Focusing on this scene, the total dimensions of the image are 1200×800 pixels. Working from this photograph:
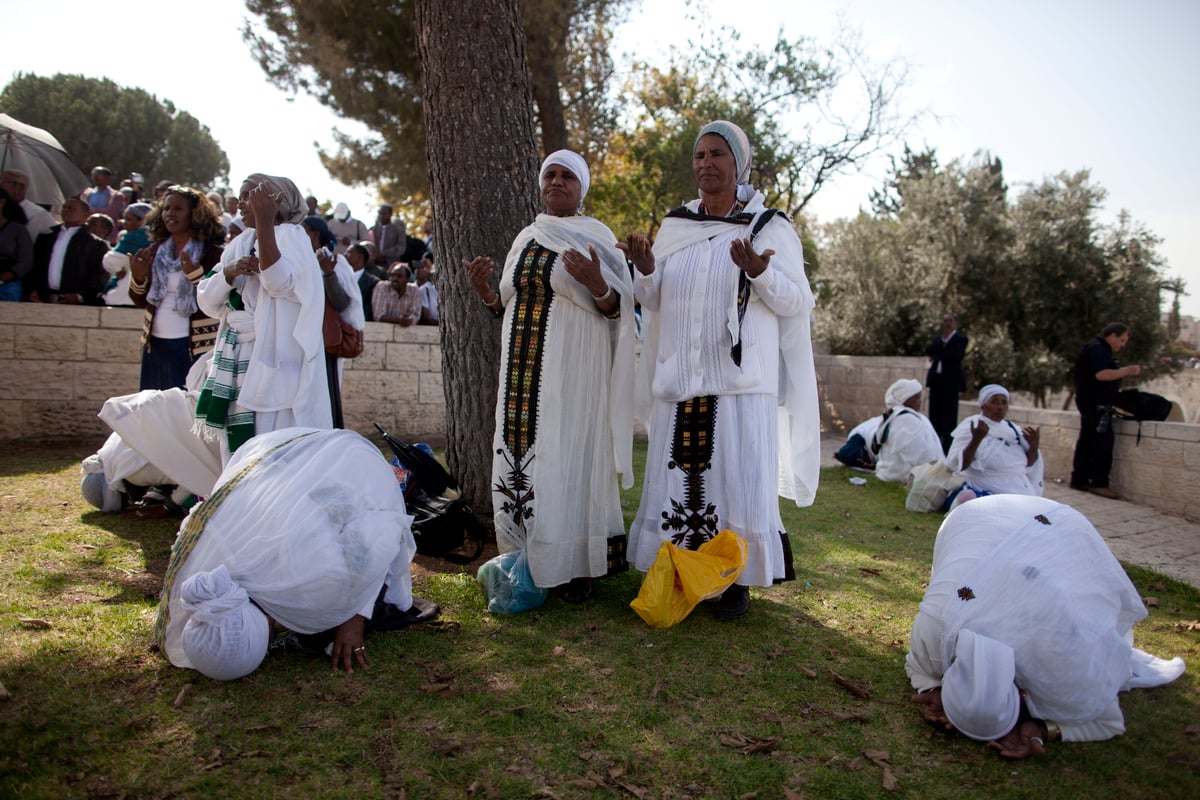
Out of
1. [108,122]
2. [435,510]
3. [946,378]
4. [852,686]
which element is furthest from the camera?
[108,122]

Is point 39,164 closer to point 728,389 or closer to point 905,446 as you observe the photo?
point 728,389

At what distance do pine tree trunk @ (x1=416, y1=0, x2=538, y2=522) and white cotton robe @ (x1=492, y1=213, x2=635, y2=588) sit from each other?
3.05 ft

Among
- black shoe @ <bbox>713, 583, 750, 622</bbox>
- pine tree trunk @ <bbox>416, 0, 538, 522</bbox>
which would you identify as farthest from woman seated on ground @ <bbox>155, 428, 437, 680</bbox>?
pine tree trunk @ <bbox>416, 0, 538, 522</bbox>

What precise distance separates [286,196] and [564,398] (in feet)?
6.55

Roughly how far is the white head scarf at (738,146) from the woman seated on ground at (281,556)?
2321 mm

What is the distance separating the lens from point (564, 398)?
164 inches

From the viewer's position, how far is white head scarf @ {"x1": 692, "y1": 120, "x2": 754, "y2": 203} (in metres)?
4.11

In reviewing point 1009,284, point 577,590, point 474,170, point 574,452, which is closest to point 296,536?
point 574,452

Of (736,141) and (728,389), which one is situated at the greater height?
(736,141)

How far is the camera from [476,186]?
17.0 feet

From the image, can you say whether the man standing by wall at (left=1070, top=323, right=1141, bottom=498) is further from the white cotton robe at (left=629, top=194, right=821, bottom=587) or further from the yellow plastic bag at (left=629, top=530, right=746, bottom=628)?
the yellow plastic bag at (left=629, top=530, right=746, bottom=628)

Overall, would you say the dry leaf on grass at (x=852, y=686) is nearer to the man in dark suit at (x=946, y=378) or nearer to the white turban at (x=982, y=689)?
the white turban at (x=982, y=689)

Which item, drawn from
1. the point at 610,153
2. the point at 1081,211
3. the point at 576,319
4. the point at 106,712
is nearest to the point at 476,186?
the point at 576,319

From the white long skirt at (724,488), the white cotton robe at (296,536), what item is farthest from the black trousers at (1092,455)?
the white cotton robe at (296,536)
